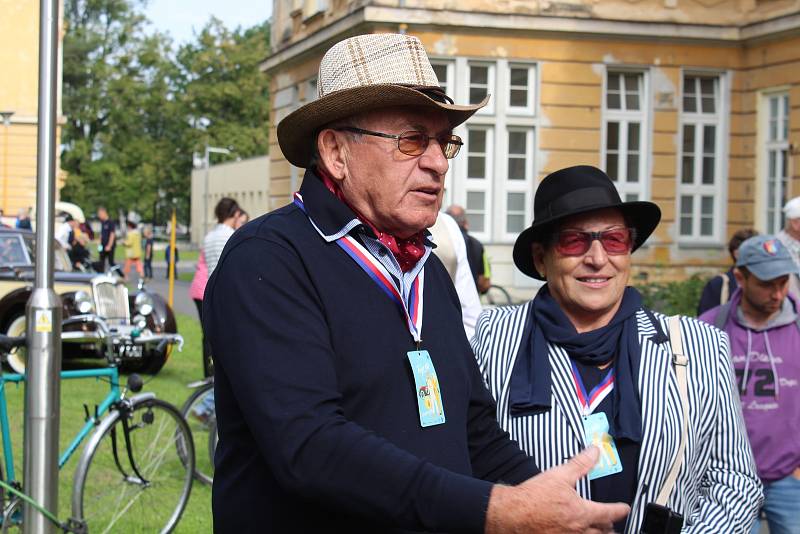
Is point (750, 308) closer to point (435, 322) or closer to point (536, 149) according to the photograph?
point (435, 322)

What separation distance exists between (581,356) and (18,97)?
4830cm

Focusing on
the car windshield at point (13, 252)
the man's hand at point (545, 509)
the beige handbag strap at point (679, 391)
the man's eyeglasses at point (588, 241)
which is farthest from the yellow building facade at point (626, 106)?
the man's hand at point (545, 509)

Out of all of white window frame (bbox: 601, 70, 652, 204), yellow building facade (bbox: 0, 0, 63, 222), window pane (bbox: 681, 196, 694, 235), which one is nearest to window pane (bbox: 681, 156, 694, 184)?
window pane (bbox: 681, 196, 694, 235)

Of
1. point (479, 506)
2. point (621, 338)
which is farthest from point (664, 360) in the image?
point (479, 506)

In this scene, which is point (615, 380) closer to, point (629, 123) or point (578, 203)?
point (578, 203)

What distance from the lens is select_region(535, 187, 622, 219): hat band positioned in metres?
3.65

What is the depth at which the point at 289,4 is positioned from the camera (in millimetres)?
30375

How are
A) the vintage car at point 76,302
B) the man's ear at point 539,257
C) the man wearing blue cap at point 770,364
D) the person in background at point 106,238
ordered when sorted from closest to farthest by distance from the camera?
the man's ear at point 539,257
the man wearing blue cap at point 770,364
the vintage car at point 76,302
the person in background at point 106,238

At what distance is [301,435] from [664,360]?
1580 millimetres

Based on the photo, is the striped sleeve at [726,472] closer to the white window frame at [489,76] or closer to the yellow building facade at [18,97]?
the white window frame at [489,76]

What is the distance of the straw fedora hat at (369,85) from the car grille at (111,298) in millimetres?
12627

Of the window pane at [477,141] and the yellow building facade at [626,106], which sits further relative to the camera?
the window pane at [477,141]

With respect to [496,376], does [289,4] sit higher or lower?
higher

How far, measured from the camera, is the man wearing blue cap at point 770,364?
4.97m
